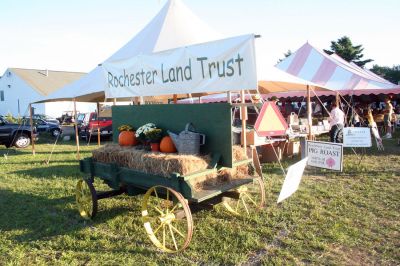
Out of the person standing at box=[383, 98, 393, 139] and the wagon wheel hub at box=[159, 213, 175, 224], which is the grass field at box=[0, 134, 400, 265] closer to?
the wagon wheel hub at box=[159, 213, 175, 224]

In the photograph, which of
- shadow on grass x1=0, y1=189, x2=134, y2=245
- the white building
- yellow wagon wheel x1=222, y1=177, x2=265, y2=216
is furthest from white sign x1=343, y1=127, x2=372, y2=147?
the white building

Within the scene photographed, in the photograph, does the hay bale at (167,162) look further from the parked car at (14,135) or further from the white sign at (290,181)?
the parked car at (14,135)

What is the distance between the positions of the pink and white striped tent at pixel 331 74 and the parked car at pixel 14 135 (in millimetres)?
12449

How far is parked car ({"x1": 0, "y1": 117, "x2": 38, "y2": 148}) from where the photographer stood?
14970mm

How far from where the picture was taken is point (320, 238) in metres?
4.19

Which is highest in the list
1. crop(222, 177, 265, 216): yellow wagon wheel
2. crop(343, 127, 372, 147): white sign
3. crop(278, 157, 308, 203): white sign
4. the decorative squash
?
the decorative squash

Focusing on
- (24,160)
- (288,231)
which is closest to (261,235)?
(288,231)

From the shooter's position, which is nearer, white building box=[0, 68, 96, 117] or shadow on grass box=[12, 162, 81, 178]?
shadow on grass box=[12, 162, 81, 178]

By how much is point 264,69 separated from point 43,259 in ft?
18.9

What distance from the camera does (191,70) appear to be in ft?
16.4

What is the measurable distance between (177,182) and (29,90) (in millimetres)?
41369

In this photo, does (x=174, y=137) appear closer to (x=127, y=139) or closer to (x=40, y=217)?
(x=127, y=139)

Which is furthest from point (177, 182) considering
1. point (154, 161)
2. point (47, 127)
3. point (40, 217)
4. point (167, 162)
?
point (47, 127)

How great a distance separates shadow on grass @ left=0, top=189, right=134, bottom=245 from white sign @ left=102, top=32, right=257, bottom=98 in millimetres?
2104
